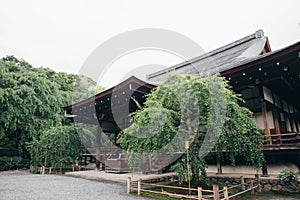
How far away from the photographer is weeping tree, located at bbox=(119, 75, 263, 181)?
5.14m

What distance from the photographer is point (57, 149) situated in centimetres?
1275

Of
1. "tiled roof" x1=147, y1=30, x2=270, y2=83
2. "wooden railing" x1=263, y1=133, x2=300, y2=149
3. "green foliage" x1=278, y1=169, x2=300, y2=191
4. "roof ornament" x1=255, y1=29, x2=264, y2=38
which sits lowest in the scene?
"green foliage" x1=278, y1=169, x2=300, y2=191

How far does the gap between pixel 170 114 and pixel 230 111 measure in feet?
5.04

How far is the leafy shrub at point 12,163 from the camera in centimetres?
1462

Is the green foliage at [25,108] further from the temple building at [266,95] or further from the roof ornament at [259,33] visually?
the roof ornament at [259,33]

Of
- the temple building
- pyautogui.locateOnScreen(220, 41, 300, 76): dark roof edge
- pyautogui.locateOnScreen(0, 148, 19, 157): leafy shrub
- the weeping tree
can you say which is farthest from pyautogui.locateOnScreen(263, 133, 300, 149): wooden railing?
pyautogui.locateOnScreen(0, 148, 19, 157): leafy shrub

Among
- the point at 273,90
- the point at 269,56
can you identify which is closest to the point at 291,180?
the point at 269,56

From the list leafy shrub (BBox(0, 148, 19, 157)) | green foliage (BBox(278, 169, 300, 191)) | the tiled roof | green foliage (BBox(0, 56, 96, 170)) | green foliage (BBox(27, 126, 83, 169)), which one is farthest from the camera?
leafy shrub (BBox(0, 148, 19, 157))

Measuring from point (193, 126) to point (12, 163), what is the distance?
49.8 ft

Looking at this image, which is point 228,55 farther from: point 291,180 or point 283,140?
point 291,180

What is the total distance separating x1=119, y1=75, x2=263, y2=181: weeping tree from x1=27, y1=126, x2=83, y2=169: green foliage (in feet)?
28.5

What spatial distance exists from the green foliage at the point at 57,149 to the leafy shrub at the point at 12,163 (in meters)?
2.55

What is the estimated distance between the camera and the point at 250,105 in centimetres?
857

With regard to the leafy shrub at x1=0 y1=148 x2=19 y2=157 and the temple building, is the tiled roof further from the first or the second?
the leafy shrub at x1=0 y1=148 x2=19 y2=157
